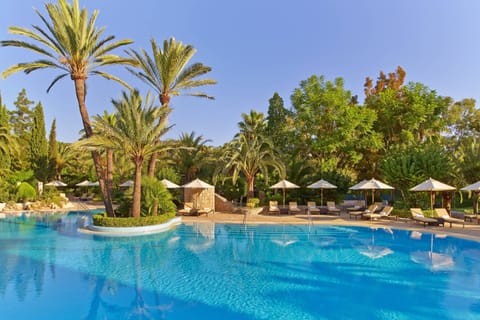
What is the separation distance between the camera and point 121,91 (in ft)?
55.2

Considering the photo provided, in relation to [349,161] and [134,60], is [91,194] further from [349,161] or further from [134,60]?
[349,161]

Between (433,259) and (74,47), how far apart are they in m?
18.2

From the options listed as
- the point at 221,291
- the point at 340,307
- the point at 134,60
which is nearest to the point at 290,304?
the point at 340,307

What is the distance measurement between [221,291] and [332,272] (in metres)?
3.75

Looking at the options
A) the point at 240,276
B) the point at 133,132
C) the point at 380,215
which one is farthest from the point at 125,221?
the point at 380,215

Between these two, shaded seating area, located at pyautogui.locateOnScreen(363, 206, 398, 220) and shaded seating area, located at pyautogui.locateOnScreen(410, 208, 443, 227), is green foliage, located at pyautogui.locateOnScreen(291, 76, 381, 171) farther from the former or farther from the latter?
shaded seating area, located at pyautogui.locateOnScreen(410, 208, 443, 227)

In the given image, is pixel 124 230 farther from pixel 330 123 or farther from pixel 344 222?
pixel 330 123

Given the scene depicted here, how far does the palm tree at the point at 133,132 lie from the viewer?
51.3 ft

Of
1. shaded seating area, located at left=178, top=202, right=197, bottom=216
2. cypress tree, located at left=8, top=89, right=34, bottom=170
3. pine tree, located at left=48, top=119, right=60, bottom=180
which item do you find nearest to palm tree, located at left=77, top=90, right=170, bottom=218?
shaded seating area, located at left=178, top=202, right=197, bottom=216

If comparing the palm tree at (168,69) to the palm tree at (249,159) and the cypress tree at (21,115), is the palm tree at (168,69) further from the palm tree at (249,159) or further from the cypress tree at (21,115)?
the cypress tree at (21,115)

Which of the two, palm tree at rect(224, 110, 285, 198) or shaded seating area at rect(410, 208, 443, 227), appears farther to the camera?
palm tree at rect(224, 110, 285, 198)

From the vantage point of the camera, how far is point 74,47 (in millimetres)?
16156

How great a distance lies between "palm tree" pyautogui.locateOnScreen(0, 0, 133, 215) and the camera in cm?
1581

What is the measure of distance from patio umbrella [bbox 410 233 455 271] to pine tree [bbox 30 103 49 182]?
37.1 meters
